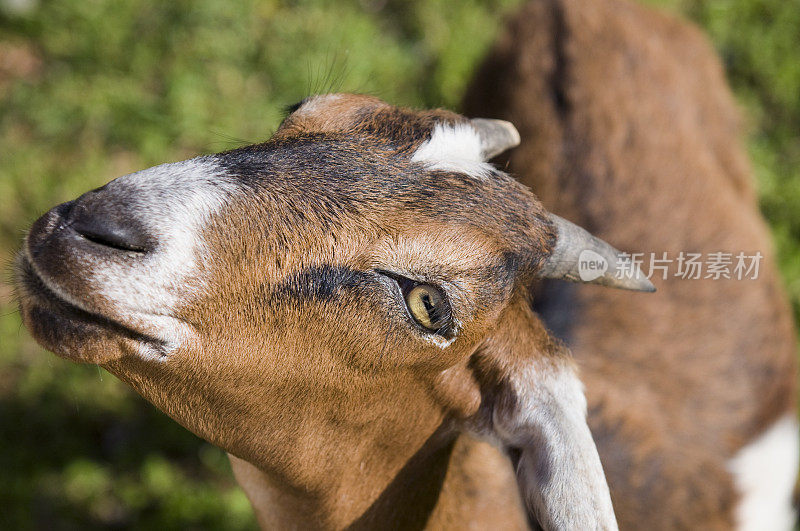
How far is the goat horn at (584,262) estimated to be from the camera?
7.49ft

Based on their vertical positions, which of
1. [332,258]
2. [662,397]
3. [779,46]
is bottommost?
[662,397]

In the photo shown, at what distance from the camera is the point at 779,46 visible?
5.66m

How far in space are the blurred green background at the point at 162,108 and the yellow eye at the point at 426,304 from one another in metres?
2.31

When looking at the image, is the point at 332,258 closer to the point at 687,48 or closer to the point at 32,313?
the point at 32,313

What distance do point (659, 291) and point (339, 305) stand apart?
2054mm

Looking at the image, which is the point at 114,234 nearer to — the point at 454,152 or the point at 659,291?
the point at 454,152

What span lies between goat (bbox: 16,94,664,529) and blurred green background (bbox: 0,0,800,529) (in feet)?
6.63

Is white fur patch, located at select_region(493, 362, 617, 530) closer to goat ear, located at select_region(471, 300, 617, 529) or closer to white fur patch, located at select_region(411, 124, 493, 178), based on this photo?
goat ear, located at select_region(471, 300, 617, 529)

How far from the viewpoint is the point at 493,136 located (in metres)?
2.56

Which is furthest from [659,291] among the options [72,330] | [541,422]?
[72,330]

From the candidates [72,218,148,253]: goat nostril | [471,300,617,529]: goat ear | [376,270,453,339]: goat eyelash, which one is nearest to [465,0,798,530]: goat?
[471,300,617,529]: goat ear

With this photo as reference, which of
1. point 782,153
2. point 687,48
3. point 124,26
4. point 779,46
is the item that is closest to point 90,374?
point 124,26

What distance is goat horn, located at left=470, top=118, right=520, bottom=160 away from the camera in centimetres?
250

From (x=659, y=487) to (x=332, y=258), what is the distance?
2014mm
